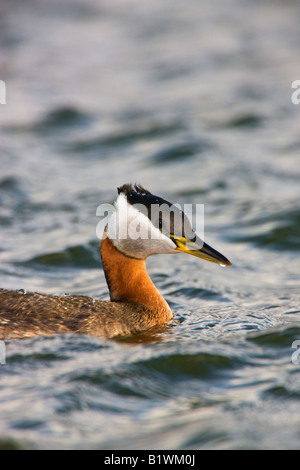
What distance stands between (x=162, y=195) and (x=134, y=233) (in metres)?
5.70

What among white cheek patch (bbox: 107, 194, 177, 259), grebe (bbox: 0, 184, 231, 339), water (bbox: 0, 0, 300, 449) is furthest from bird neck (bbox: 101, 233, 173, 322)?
water (bbox: 0, 0, 300, 449)

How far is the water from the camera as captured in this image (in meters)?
7.01

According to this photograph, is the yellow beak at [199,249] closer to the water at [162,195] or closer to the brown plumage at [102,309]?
the brown plumage at [102,309]

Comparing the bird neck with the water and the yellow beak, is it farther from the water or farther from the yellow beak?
the yellow beak

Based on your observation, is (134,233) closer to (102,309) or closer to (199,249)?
(199,249)

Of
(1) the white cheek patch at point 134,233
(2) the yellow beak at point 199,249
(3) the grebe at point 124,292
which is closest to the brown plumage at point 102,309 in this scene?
(3) the grebe at point 124,292

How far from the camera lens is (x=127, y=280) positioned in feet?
30.7

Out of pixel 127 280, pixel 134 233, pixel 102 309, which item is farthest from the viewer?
pixel 127 280

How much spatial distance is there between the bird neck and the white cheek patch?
0.13 meters

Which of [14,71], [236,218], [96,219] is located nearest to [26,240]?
[96,219]

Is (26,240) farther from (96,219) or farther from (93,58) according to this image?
(93,58)

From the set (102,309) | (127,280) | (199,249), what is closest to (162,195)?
(127,280)

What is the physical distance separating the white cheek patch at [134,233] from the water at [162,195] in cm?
105

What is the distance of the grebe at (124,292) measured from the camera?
840cm
